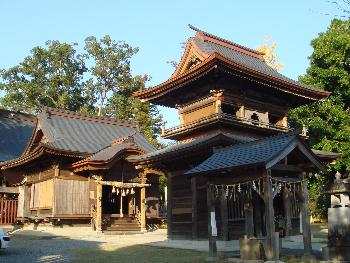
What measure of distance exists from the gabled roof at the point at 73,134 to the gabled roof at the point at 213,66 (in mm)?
6376

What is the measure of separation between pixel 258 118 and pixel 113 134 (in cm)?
1572

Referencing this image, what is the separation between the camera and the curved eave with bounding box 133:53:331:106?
19.5 metres

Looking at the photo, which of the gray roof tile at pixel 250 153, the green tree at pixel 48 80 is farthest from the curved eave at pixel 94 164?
the green tree at pixel 48 80

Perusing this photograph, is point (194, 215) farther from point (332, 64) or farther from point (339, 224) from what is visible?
point (332, 64)

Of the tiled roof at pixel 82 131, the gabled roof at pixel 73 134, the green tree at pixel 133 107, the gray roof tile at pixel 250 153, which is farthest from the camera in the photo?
the green tree at pixel 133 107

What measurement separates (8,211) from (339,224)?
25.4 m

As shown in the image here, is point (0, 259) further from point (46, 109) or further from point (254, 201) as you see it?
point (46, 109)

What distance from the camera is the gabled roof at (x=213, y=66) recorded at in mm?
20047

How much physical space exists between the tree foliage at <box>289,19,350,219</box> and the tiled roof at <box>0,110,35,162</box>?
965 inches

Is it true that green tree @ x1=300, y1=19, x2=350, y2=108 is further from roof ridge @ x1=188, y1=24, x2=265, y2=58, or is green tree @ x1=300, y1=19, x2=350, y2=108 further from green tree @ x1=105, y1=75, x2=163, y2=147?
green tree @ x1=105, y1=75, x2=163, y2=147

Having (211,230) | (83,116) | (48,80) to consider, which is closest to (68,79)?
(48,80)

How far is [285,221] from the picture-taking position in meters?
20.1

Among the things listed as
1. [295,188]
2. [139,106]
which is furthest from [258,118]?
[139,106]

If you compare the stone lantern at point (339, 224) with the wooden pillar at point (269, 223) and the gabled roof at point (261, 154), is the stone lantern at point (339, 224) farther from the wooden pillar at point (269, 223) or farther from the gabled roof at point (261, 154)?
the wooden pillar at point (269, 223)
